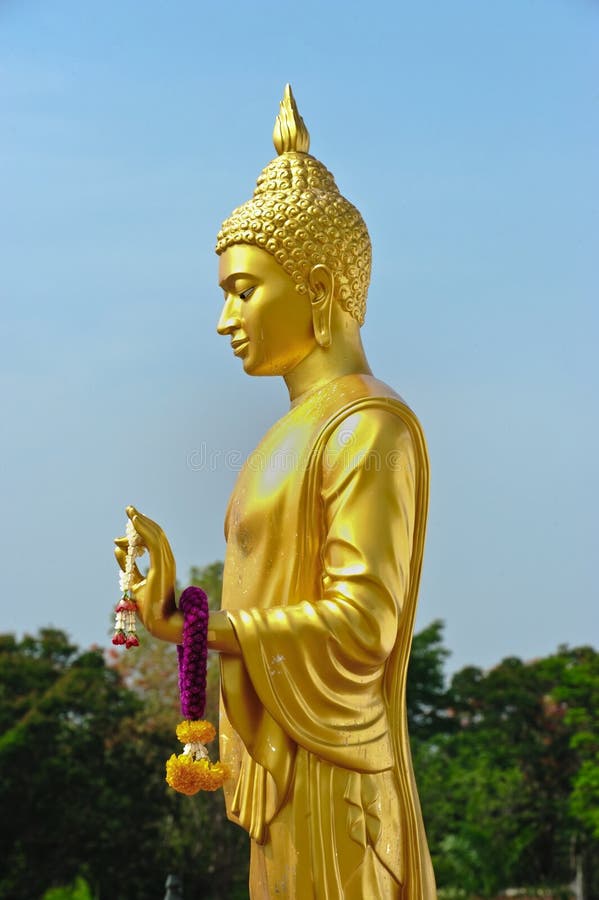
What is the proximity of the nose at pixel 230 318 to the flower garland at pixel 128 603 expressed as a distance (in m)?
0.87

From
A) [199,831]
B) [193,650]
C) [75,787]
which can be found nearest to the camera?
[193,650]

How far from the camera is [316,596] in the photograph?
4602 millimetres

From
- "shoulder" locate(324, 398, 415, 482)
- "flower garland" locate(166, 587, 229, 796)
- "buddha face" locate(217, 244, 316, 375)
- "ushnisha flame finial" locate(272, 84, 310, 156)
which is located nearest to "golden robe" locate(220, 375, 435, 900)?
"shoulder" locate(324, 398, 415, 482)

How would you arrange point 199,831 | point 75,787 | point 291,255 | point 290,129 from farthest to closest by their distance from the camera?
point 199,831
point 75,787
point 290,129
point 291,255

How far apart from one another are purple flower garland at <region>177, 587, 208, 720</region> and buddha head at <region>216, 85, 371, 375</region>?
1.00 meters

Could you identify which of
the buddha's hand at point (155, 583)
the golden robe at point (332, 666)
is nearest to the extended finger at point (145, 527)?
the buddha's hand at point (155, 583)

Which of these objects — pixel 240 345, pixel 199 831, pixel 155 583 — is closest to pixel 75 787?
pixel 199 831

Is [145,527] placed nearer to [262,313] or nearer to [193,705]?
[193,705]

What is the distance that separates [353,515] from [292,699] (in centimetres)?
60

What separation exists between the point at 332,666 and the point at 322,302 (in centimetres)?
129

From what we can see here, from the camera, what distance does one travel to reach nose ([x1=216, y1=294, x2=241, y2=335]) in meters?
4.95

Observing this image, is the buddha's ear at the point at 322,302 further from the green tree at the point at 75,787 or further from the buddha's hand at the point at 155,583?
the green tree at the point at 75,787

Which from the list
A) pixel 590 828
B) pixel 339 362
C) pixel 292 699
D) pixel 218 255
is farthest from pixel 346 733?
pixel 590 828

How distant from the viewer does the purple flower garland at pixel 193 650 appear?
431cm
